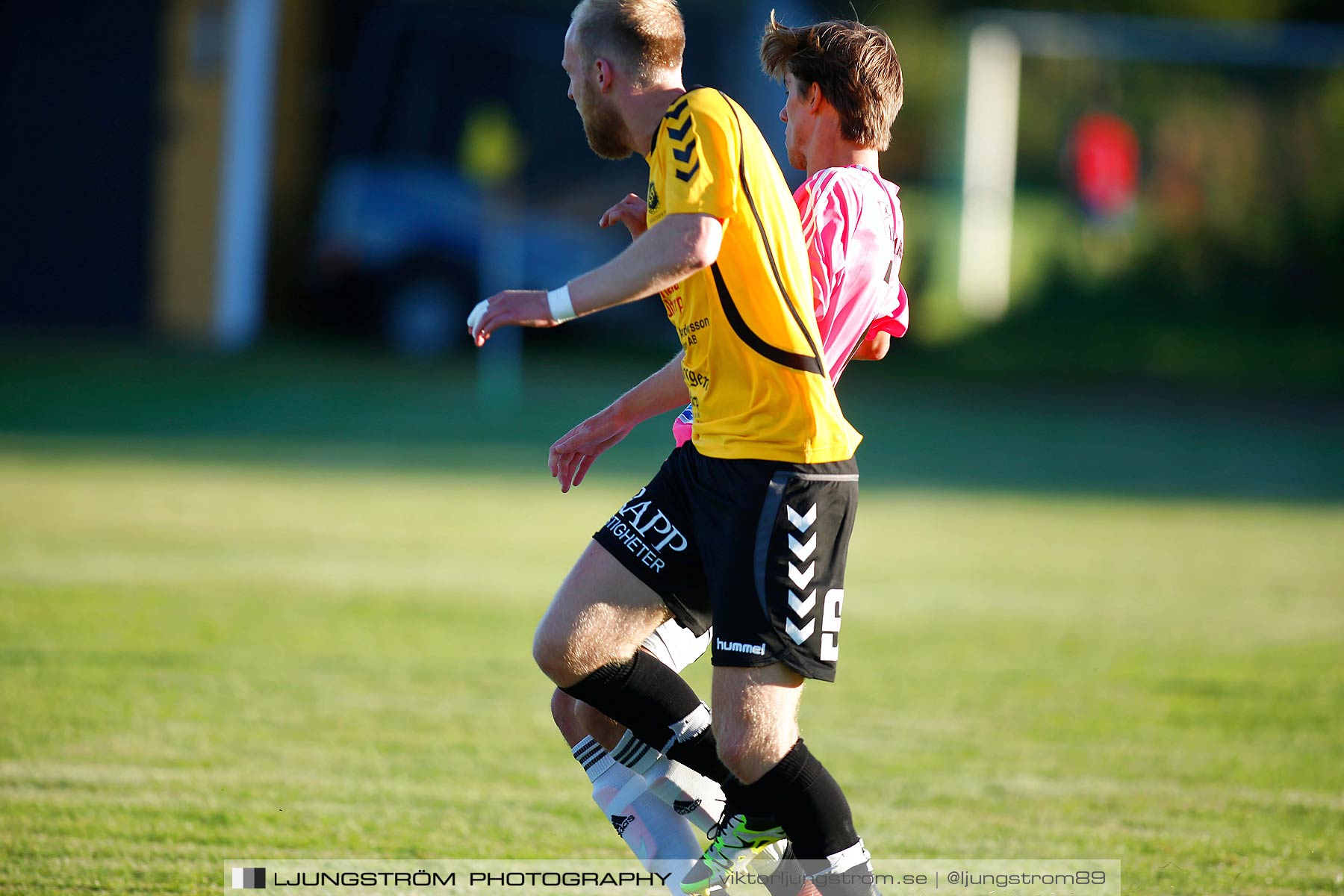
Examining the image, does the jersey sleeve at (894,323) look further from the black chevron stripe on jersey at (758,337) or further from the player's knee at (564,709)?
the player's knee at (564,709)

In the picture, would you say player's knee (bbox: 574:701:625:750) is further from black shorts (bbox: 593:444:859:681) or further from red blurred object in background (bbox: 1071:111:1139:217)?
red blurred object in background (bbox: 1071:111:1139:217)

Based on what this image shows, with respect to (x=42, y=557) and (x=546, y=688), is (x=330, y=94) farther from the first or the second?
(x=546, y=688)

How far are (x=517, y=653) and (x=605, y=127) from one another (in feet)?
14.2

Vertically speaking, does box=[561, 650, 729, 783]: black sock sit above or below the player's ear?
below

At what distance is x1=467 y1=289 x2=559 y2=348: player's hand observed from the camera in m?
3.18

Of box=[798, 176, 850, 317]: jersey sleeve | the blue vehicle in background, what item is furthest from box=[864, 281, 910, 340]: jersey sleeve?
the blue vehicle in background

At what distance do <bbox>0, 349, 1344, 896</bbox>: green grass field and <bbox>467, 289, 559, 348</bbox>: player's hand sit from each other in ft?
6.02

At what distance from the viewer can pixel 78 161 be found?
24609 millimetres

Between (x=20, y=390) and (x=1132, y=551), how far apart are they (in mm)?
12656

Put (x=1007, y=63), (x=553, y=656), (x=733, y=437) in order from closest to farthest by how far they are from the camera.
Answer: (x=733, y=437), (x=553, y=656), (x=1007, y=63)

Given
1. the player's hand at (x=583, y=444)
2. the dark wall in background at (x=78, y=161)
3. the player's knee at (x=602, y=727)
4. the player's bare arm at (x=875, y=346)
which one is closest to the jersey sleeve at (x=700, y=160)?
the player's bare arm at (x=875, y=346)

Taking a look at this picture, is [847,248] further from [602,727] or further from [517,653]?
[517,653]

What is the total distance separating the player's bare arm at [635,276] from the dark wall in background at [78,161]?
23252 mm

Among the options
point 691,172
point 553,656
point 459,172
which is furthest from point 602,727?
point 459,172
